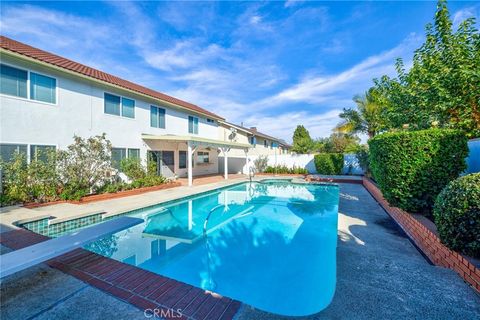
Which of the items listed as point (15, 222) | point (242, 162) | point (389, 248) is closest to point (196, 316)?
point (389, 248)

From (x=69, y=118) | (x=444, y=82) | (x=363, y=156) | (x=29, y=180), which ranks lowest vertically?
(x=29, y=180)

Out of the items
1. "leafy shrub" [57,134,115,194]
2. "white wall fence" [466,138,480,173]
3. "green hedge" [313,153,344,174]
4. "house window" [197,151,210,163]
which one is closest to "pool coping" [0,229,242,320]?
"white wall fence" [466,138,480,173]

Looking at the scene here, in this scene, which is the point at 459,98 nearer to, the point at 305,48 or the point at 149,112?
the point at 305,48

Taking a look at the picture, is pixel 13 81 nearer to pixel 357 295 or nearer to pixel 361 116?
pixel 357 295

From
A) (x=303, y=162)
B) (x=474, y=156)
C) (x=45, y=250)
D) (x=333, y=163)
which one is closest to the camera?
(x=45, y=250)

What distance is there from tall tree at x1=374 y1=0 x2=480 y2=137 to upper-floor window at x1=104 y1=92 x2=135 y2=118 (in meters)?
16.0

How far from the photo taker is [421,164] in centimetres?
596

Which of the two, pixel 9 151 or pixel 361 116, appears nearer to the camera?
pixel 9 151

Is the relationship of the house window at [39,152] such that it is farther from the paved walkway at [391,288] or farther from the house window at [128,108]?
the paved walkway at [391,288]

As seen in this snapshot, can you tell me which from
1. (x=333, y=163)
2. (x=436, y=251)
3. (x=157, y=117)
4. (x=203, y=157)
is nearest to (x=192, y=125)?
(x=203, y=157)

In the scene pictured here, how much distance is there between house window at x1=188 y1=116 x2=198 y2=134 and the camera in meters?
20.8

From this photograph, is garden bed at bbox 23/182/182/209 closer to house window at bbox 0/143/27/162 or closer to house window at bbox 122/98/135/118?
house window at bbox 0/143/27/162

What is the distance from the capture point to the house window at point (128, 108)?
14.4m

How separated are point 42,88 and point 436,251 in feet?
52.7
